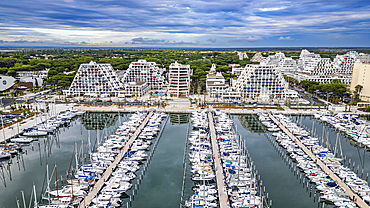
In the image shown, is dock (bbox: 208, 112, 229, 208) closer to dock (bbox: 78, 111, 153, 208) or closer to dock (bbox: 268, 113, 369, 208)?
dock (bbox: 268, 113, 369, 208)

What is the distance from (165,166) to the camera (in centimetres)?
3806

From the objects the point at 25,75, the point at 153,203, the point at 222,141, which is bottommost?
the point at 153,203

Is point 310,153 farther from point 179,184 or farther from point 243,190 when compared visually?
point 179,184

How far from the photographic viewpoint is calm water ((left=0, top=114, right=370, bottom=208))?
1200 inches

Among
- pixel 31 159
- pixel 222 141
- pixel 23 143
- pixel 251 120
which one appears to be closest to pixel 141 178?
pixel 222 141

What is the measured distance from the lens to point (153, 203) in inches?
1156

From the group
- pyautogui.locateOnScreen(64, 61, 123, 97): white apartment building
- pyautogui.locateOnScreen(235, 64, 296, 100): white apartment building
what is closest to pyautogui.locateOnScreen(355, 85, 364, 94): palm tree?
pyautogui.locateOnScreen(235, 64, 296, 100): white apartment building

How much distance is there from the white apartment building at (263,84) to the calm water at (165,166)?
2103 cm

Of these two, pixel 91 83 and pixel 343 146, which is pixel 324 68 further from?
pixel 91 83

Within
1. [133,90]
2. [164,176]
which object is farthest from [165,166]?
[133,90]

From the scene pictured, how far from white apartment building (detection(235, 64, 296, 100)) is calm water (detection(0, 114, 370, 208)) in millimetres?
21027

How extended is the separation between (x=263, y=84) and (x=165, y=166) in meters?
49.0

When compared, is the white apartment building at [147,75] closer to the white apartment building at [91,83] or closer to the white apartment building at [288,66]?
the white apartment building at [91,83]

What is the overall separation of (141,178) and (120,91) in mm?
50214
